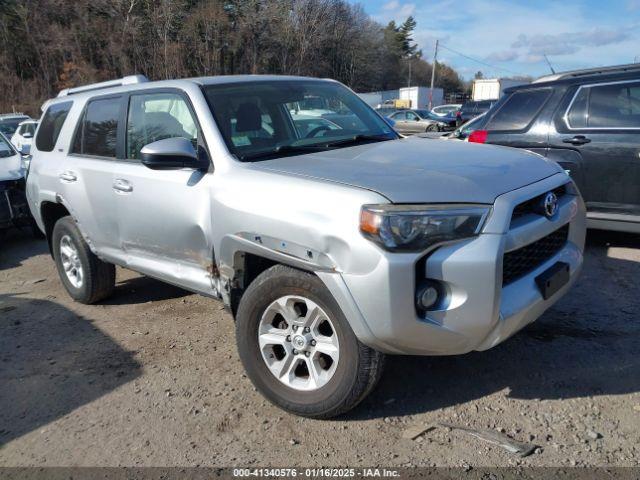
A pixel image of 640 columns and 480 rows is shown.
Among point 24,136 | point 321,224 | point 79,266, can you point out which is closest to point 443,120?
point 24,136

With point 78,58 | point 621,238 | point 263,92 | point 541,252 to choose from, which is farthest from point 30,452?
point 78,58

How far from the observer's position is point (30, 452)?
9.63 feet

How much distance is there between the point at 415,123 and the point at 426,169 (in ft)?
89.1

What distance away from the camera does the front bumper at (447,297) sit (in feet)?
8.09

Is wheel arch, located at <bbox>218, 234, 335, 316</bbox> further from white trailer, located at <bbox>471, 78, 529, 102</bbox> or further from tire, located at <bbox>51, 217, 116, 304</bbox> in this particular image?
white trailer, located at <bbox>471, 78, 529, 102</bbox>

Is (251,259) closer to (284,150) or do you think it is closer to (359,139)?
(284,150)

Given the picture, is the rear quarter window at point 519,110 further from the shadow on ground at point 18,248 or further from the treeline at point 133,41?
the treeline at point 133,41

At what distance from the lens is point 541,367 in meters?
3.44

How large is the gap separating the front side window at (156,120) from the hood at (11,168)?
429cm

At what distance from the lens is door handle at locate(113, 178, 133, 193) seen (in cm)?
394

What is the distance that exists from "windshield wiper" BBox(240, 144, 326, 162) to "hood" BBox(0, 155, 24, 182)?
556cm

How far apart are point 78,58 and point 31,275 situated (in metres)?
45.8

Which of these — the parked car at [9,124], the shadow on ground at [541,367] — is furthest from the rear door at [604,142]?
the parked car at [9,124]

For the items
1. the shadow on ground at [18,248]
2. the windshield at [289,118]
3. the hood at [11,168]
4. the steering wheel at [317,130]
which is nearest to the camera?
the windshield at [289,118]
